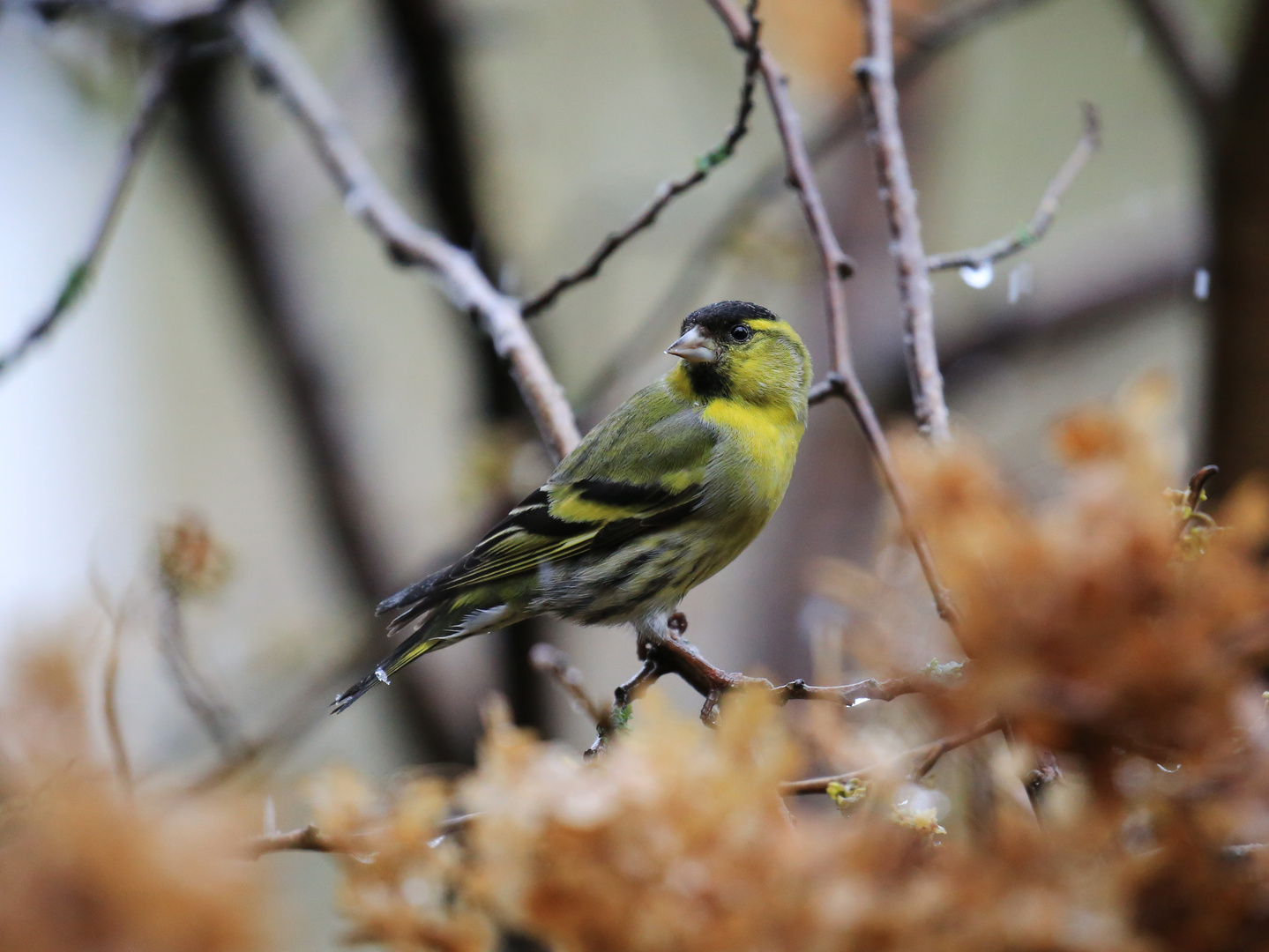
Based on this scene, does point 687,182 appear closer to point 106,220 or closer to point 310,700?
point 106,220

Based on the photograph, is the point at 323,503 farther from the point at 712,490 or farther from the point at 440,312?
the point at 712,490

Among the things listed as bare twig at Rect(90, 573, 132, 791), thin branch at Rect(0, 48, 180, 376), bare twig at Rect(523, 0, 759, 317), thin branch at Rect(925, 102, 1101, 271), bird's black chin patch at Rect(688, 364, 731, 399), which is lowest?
bird's black chin patch at Rect(688, 364, 731, 399)

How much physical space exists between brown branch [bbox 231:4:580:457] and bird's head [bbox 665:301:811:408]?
1.11 feet

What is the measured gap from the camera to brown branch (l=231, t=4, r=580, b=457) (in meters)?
2.15

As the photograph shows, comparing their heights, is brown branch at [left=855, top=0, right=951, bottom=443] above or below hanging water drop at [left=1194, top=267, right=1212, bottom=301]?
above

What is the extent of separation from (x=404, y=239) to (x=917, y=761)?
6.59 feet

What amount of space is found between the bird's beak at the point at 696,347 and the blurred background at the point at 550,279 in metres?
0.18

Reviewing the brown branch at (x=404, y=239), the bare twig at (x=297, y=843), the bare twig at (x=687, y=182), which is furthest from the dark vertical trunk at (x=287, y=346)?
the bare twig at (x=297, y=843)

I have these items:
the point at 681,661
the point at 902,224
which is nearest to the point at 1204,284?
the point at 902,224

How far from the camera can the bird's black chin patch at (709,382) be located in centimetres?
247

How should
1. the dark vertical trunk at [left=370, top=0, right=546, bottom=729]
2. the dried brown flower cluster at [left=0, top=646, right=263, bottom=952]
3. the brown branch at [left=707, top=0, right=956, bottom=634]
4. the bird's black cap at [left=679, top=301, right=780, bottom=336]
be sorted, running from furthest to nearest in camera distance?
the dark vertical trunk at [left=370, top=0, right=546, bottom=729] → the bird's black cap at [left=679, top=301, right=780, bottom=336] → the brown branch at [left=707, top=0, right=956, bottom=634] → the dried brown flower cluster at [left=0, top=646, right=263, bottom=952]

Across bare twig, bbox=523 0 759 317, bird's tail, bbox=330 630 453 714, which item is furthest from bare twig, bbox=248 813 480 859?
bare twig, bbox=523 0 759 317

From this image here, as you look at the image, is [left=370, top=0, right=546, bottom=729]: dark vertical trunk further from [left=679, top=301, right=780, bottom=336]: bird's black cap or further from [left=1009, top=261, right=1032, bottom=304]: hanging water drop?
[left=1009, top=261, right=1032, bottom=304]: hanging water drop

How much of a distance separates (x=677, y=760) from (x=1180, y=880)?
271 mm
